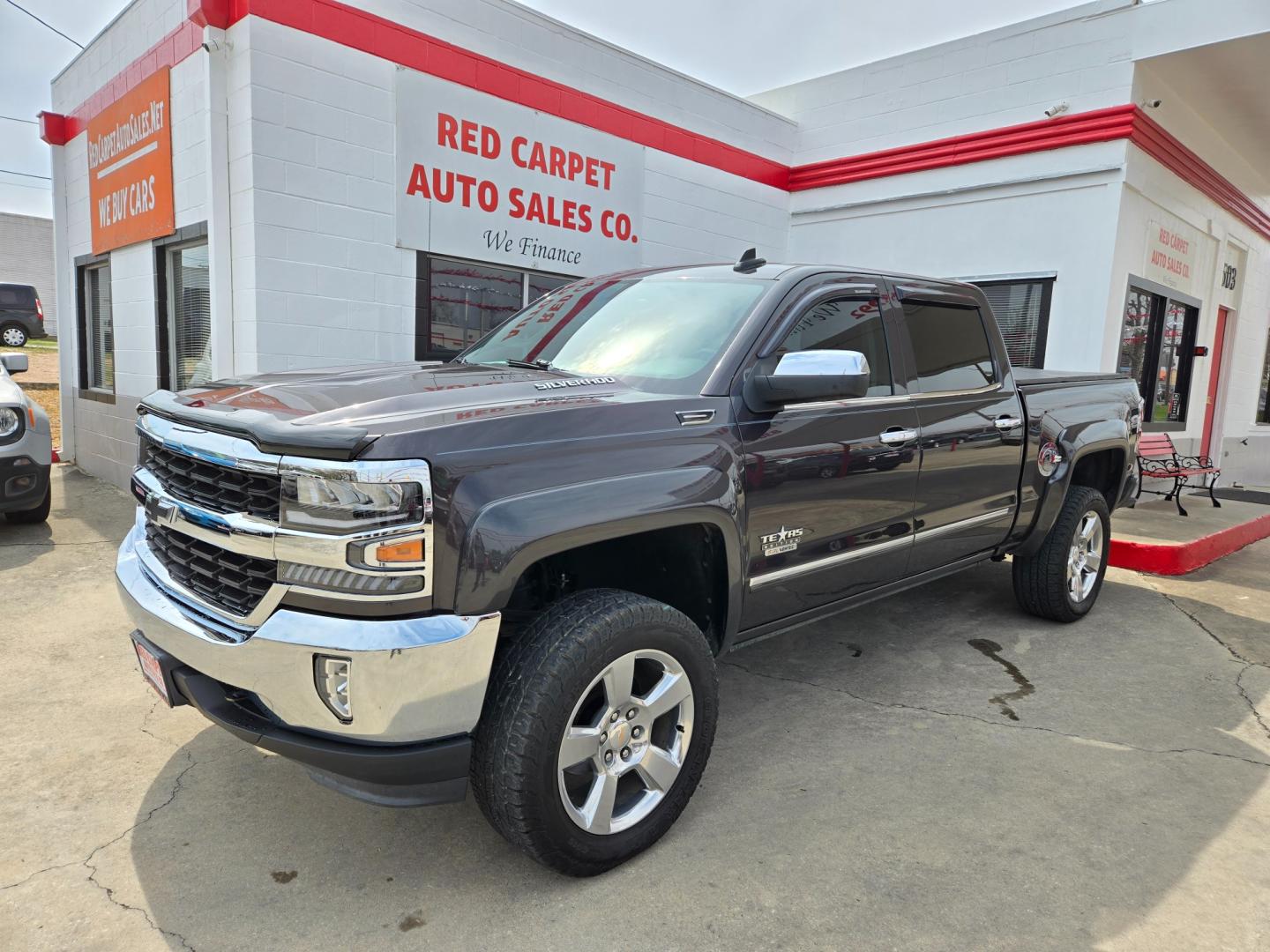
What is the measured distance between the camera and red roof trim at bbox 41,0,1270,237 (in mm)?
6672

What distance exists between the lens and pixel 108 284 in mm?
9172

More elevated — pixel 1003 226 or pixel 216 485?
pixel 1003 226

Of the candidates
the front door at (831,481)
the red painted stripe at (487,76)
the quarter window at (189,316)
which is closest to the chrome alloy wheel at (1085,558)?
the front door at (831,481)

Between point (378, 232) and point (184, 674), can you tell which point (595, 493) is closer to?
point (184, 674)

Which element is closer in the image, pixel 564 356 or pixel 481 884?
pixel 481 884

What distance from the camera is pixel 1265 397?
15.7 m

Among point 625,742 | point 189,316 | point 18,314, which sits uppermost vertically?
point 18,314

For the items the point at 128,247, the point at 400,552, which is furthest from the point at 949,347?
the point at 128,247

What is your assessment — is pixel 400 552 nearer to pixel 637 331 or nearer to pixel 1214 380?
pixel 637 331

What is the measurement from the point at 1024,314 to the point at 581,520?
339 inches

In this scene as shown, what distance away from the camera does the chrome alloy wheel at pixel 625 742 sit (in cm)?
251

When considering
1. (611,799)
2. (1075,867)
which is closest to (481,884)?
(611,799)

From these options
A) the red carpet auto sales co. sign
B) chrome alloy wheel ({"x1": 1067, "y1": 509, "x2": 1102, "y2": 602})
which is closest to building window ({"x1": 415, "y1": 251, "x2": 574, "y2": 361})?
the red carpet auto sales co. sign

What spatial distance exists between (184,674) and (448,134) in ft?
20.1
